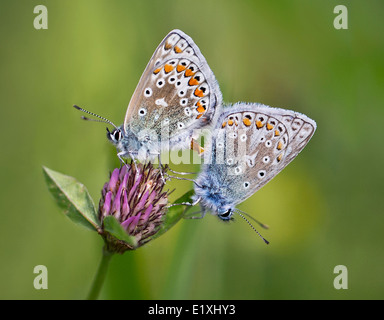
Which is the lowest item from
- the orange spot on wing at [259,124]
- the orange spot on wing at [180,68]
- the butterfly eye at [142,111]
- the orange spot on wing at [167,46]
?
the orange spot on wing at [259,124]

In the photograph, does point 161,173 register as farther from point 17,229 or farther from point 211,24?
point 211,24

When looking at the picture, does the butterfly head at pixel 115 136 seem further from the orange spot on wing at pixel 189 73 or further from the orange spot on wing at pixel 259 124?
the orange spot on wing at pixel 259 124

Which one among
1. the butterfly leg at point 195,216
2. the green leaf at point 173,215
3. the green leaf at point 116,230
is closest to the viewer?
the green leaf at point 116,230

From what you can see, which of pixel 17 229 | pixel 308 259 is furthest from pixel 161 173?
pixel 308 259

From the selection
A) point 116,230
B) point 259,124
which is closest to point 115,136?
point 116,230

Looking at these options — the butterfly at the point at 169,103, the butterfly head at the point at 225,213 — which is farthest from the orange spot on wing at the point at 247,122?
the butterfly head at the point at 225,213

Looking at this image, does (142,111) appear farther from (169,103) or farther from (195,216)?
(195,216)

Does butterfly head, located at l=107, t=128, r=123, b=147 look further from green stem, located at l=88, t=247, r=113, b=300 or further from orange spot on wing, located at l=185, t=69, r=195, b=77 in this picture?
green stem, located at l=88, t=247, r=113, b=300
